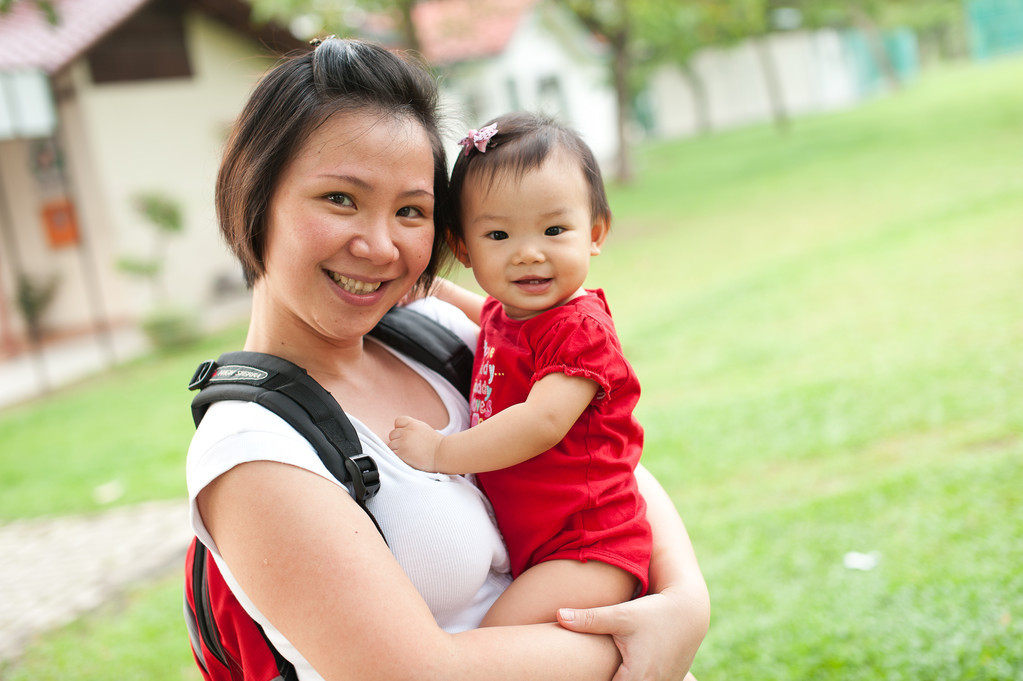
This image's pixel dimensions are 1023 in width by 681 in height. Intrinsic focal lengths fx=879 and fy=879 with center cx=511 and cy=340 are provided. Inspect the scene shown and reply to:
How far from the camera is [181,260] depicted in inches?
549

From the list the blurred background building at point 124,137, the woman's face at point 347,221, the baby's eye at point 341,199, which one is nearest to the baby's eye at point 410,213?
the woman's face at point 347,221

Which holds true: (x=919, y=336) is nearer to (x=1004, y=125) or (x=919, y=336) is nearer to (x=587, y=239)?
(x=587, y=239)

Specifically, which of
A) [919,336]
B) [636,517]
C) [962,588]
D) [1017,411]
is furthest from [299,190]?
[919,336]

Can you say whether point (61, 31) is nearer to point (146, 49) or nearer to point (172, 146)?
point (146, 49)

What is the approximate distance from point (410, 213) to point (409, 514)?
596 millimetres

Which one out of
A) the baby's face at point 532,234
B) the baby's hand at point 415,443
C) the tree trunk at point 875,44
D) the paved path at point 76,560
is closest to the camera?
the baby's hand at point 415,443

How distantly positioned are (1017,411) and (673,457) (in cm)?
199

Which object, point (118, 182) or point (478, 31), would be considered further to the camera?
point (478, 31)

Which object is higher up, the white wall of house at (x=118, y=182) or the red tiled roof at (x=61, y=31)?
the red tiled roof at (x=61, y=31)

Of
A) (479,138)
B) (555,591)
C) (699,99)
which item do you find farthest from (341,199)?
(699,99)

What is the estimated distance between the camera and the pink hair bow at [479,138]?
195 cm

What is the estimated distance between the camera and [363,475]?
1.51m

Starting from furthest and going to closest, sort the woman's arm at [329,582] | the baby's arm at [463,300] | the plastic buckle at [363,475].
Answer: the baby's arm at [463,300]
the plastic buckle at [363,475]
the woman's arm at [329,582]

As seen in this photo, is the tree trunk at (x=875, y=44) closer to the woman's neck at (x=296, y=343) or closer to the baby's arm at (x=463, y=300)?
the baby's arm at (x=463, y=300)
